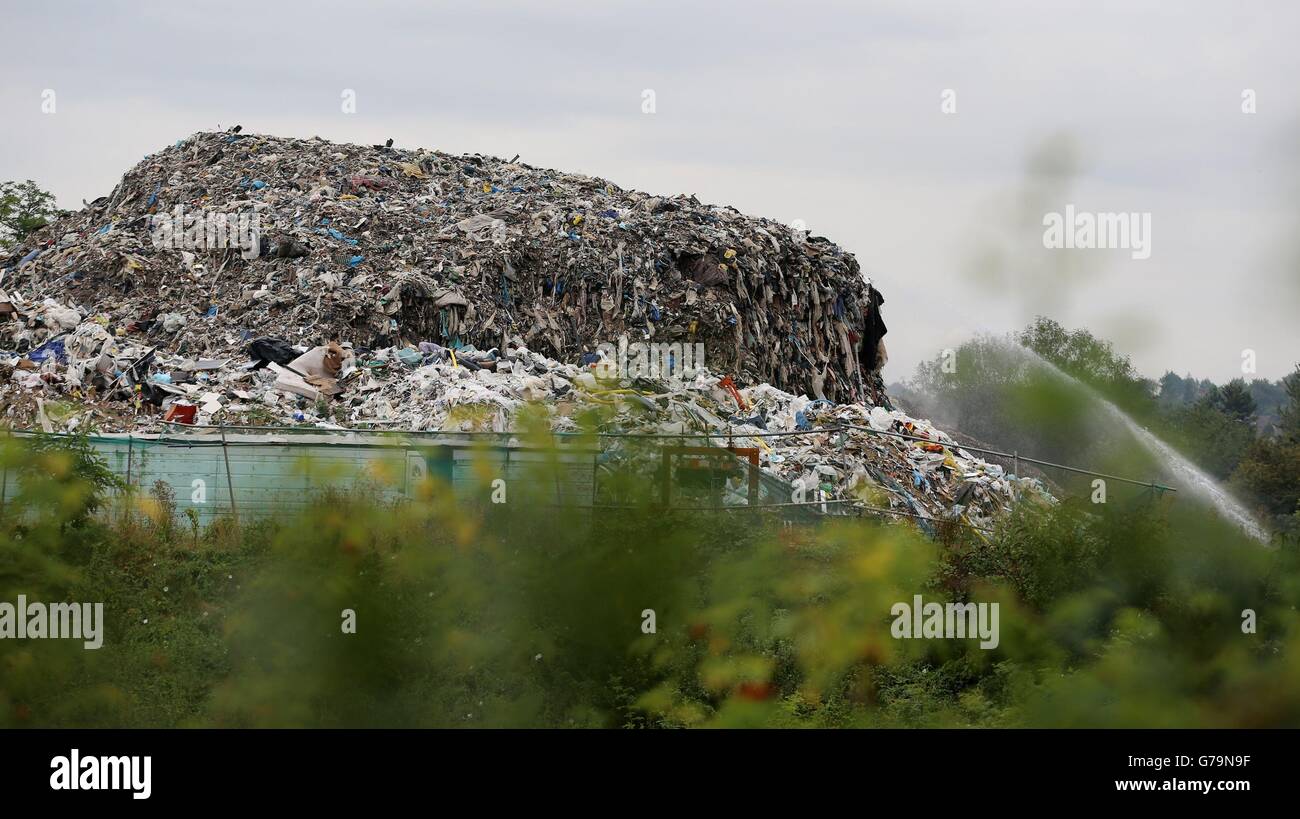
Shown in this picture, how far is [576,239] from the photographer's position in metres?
18.2

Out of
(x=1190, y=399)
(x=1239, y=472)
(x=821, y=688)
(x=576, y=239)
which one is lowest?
(x=821, y=688)

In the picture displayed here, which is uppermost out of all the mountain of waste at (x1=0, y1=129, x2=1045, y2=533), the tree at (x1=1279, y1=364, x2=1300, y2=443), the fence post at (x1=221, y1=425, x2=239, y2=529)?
the mountain of waste at (x1=0, y1=129, x2=1045, y2=533)

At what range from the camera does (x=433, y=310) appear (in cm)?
1647

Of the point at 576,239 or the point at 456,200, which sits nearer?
the point at 576,239

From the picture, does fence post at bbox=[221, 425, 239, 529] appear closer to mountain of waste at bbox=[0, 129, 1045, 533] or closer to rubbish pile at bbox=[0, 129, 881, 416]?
mountain of waste at bbox=[0, 129, 1045, 533]

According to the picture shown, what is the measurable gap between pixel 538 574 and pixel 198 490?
5.42 metres

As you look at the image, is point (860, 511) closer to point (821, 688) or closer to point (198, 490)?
point (821, 688)

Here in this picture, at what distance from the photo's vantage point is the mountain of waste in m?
12.7

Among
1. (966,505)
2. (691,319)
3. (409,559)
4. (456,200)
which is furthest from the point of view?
(456,200)

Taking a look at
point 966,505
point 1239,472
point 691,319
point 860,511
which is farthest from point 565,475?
point 691,319

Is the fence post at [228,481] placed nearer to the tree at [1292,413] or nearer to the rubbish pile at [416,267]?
the rubbish pile at [416,267]

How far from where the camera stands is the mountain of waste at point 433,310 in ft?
41.7

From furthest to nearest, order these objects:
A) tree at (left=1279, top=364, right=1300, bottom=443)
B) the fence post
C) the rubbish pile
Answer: the rubbish pile
the fence post
tree at (left=1279, top=364, right=1300, bottom=443)

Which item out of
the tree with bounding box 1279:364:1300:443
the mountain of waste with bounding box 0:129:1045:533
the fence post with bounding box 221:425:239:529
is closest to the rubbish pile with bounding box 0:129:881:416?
the mountain of waste with bounding box 0:129:1045:533
